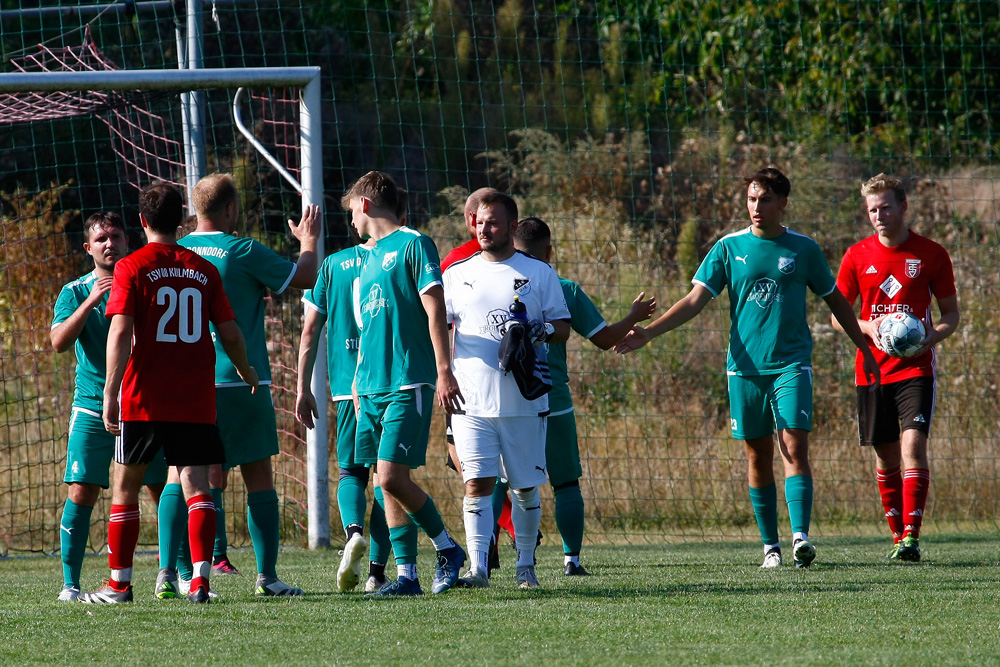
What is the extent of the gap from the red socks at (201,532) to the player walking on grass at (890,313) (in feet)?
11.7

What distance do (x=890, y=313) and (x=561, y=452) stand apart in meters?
1.97

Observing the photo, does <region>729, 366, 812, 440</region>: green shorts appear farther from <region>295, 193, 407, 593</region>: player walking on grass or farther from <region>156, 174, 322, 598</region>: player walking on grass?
<region>156, 174, 322, 598</region>: player walking on grass

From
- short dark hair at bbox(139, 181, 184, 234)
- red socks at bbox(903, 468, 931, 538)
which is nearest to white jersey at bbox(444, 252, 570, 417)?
short dark hair at bbox(139, 181, 184, 234)

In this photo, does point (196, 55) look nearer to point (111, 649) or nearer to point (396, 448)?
point (396, 448)

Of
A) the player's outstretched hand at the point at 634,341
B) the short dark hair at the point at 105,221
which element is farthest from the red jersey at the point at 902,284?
the short dark hair at the point at 105,221

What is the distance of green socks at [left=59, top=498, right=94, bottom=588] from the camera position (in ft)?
15.9

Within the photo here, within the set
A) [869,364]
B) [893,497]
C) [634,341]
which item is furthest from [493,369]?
[893,497]

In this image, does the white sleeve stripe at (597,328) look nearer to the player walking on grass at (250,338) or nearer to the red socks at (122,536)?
the player walking on grass at (250,338)

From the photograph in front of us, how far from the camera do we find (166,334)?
4.34 metres

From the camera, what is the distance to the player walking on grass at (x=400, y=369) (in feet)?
14.8

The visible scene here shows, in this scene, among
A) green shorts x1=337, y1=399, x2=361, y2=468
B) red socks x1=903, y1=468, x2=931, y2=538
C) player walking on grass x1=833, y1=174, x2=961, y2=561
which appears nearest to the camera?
green shorts x1=337, y1=399, x2=361, y2=468

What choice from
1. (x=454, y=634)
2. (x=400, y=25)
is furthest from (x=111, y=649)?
(x=400, y=25)

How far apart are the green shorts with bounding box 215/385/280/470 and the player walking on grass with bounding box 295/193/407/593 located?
0.17 m

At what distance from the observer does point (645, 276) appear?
39.7 feet
